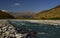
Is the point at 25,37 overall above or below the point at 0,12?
below

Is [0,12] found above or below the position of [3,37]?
above

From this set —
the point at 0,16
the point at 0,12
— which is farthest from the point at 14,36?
the point at 0,12

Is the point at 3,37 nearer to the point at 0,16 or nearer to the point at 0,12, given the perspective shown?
the point at 0,16

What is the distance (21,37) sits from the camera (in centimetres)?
1430

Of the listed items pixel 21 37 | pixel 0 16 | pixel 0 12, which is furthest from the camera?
pixel 0 12

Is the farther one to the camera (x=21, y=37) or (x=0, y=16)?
(x=0, y=16)

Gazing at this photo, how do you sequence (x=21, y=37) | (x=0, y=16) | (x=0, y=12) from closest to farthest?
1. (x=21, y=37)
2. (x=0, y=16)
3. (x=0, y=12)

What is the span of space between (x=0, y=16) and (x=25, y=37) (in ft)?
268

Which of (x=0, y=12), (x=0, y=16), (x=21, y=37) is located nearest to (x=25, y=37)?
(x=21, y=37)

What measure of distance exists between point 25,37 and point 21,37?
88cm

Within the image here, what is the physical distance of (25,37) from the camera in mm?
15133

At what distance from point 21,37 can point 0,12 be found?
89.3m

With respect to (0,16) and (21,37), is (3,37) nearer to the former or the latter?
(21,37)

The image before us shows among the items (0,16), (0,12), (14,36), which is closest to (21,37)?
(14,36)
